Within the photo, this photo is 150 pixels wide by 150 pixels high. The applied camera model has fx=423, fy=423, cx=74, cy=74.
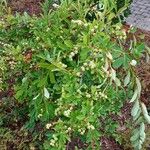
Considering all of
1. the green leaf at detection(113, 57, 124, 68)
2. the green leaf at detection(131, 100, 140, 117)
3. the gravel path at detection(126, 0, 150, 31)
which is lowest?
the gravel path at detection(126, 0, 150, 31)

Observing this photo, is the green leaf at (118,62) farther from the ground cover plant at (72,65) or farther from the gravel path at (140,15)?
the gravel path at (140,15)

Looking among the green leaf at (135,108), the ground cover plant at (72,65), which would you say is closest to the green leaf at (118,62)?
the ground cover plant at (72,65)

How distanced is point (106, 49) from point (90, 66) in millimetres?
181

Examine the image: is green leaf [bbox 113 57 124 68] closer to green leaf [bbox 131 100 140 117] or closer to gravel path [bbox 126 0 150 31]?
green leaf [bbox 131 100 140 117]

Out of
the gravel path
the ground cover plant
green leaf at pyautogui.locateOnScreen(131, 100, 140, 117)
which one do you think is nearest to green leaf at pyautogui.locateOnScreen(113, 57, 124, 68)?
the ground cover plant

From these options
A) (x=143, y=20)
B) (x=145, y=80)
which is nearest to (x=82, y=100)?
(x=145, y=80)

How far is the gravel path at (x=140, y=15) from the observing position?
8742 mm

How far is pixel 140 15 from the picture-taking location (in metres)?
Result: 9.16

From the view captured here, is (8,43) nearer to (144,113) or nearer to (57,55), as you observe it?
(57,55)

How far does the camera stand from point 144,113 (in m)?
3.36

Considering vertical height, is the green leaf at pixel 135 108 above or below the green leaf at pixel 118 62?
below

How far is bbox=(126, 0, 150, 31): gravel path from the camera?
874 cm

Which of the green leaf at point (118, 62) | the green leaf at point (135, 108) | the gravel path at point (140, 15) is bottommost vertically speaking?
the gravel path at point (140, 15)

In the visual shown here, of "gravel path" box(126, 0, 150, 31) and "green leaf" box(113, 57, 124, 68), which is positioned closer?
"green leaf" box(113, 57, 124, 68)
